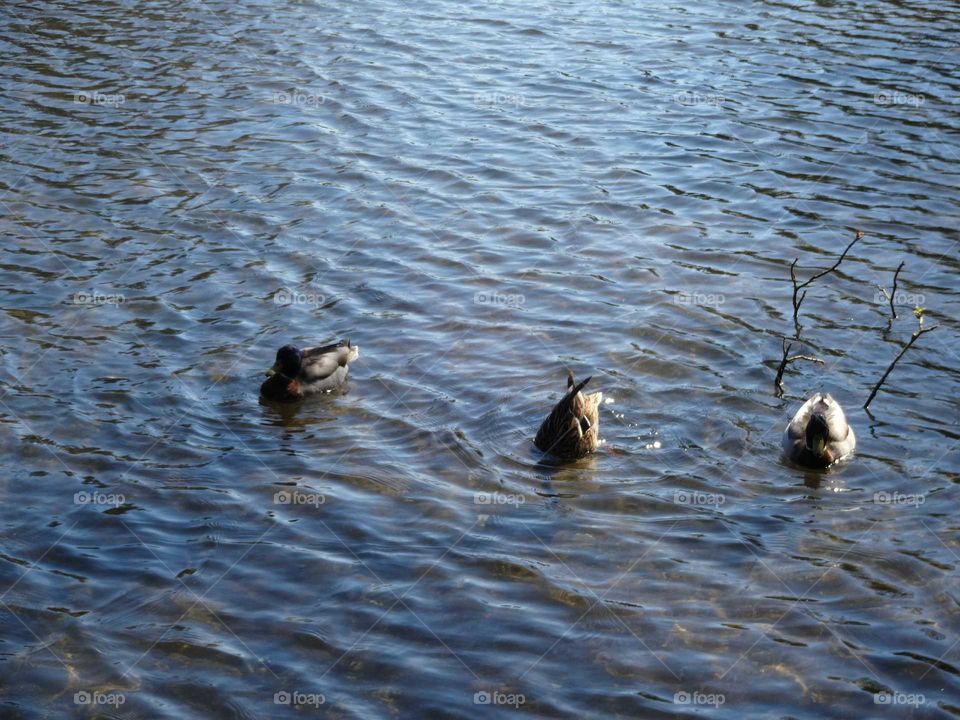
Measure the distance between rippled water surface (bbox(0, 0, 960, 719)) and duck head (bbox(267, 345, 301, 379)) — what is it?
34 cm

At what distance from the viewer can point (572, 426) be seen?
8.66 m

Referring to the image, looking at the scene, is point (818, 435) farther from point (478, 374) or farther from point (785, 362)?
point (478, 374)

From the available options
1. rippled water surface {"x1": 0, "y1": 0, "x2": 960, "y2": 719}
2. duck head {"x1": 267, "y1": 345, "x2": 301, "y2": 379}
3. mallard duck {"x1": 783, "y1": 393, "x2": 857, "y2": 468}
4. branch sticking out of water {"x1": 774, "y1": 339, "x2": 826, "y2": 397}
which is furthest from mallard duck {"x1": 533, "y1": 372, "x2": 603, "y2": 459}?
duck head {"x1": 267, "y1": 345, "x2": 301, "y2": 379}

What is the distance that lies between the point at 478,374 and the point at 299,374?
159cm

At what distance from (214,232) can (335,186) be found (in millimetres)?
Result: 1843

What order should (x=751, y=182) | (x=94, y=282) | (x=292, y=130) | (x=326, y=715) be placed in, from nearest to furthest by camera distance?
1. (x=326, y=715)
2. (x=94, y=282)
3. (x=751, y=182)
4. (x=292, y=130)

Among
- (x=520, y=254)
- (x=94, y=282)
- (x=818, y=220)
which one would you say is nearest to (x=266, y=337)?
(x=94, y=282)

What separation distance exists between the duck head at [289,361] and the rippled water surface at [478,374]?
0.34 metres

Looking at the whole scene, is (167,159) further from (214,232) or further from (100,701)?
(100,701)

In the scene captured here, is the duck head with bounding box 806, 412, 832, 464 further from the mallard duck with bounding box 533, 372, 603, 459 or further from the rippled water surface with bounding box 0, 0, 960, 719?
the mallard duck with bounding box 533, 372, 603, 459

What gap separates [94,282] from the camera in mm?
11438

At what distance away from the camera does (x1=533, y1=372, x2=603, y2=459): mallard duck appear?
8641 millimetres

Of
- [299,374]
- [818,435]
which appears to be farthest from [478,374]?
[818,435]

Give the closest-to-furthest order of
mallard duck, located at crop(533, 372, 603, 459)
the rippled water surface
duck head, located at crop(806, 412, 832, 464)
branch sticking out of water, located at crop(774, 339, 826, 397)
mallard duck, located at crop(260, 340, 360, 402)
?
1. the rippled water surface
2. duck head, located at crop(806, 412, 832, 464)
3. mallard duck, located at crop(533, 372, 603, 459)
4. branch sticking out of water, located at crop(774, 339, 826, 397)
5. mallard duck, located at crop(260, 340, 360, 402)
